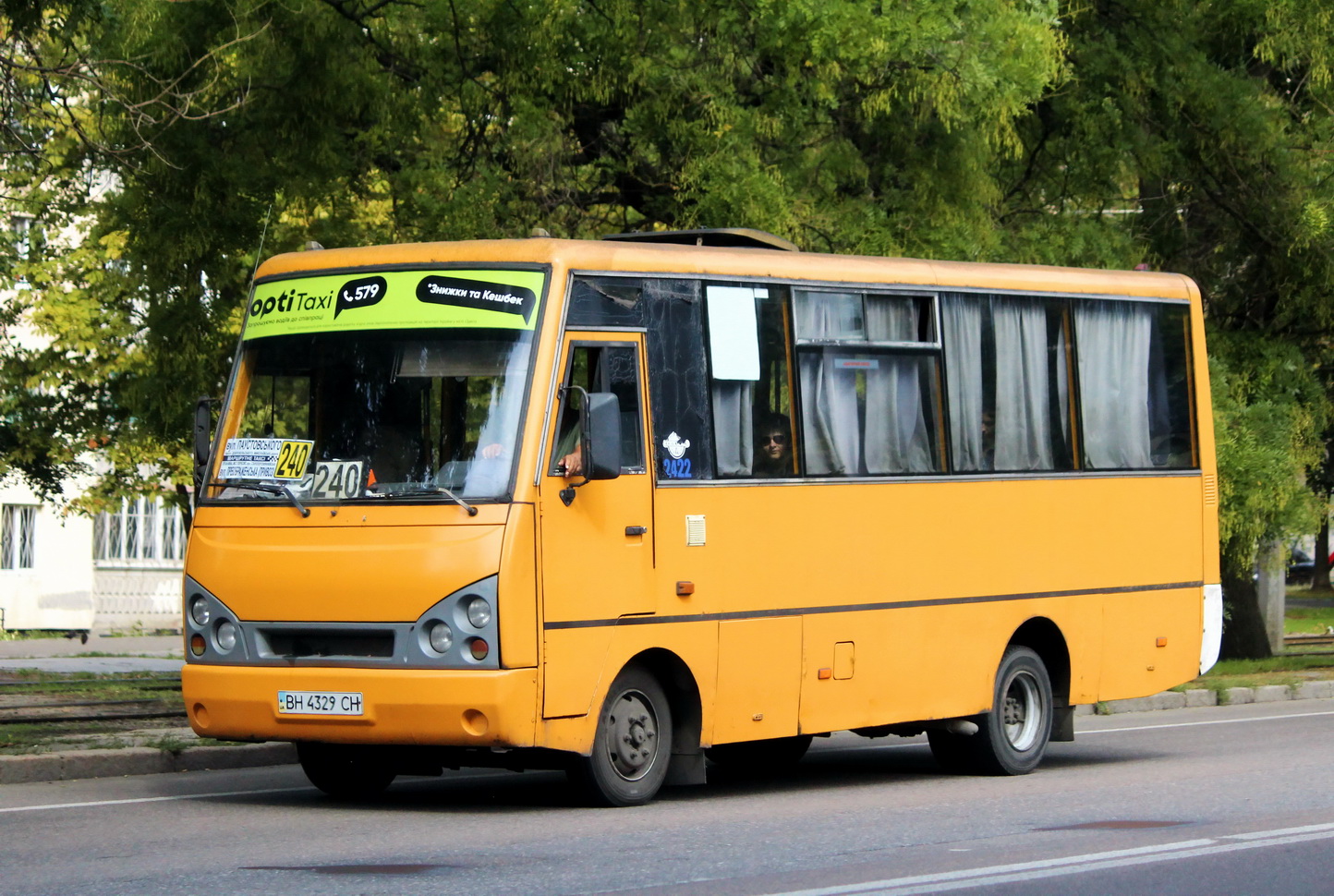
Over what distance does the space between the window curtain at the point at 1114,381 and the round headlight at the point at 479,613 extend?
5568 millimetres

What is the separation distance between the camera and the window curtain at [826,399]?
1266 centimetres

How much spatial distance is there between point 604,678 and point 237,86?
321 inches

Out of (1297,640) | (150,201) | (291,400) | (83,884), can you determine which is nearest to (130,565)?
(1297,640)

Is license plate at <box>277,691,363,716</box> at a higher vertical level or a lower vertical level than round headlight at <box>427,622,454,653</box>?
lower

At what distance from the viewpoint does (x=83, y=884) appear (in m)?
8.35

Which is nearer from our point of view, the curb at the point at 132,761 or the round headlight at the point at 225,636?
the round headlight at the point at 225,636

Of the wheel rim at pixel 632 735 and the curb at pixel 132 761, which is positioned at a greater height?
the wheel rim at pixel 632 735

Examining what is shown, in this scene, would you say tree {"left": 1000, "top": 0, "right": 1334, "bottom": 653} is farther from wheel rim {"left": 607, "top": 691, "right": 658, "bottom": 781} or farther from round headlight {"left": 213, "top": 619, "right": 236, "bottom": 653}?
round headlight {"left": 213, "top": 619, "right": 236, "bottom": 653}

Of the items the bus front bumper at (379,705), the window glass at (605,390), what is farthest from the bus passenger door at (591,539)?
the bus front bumper at (379,705)

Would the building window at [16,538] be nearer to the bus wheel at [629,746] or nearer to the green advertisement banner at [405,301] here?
the green advertisement banner at [405,301]

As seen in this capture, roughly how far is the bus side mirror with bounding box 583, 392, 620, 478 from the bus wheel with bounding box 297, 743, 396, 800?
2290 millimetres

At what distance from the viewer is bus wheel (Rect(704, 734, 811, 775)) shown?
46.8 feet

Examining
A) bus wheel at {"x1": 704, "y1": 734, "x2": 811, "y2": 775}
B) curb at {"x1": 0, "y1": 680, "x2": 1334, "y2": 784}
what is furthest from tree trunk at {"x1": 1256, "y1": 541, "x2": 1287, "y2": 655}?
curb at {"x1": 0, "y1": 680, "x2": 1334, "y2": 784}

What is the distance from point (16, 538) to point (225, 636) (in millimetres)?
38114
